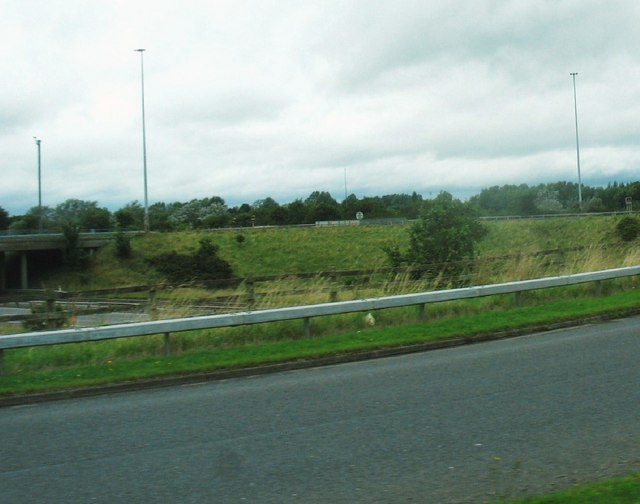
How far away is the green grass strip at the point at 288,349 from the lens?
10109mm

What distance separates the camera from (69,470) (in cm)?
620

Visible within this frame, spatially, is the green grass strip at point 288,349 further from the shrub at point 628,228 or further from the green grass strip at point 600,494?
the shrub at point 628,228

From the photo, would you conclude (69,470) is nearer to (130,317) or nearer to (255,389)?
(255,389)

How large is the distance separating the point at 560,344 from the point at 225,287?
7.74 metres

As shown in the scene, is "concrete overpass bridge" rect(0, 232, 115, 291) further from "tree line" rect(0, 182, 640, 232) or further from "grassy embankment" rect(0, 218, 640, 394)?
"grassy embankment" rect(0, 218, 640, 394)

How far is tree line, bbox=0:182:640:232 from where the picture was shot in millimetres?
79438

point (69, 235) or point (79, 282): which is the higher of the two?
point (69, 235)

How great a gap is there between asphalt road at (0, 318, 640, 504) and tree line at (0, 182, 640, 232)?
206 ft

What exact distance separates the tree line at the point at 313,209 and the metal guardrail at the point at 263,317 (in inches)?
2274

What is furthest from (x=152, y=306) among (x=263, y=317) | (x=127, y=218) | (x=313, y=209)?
(x=313, y=209)

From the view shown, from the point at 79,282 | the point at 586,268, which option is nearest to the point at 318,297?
the point at 586,268

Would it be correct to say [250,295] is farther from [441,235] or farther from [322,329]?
[441,235]

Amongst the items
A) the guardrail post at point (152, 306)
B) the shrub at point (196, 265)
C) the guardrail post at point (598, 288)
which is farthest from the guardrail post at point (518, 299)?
the shrub at point (196, 265)

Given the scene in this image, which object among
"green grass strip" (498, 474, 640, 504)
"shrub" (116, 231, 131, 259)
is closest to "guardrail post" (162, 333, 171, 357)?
"green grass strip" (498, 474, 640, 504)
